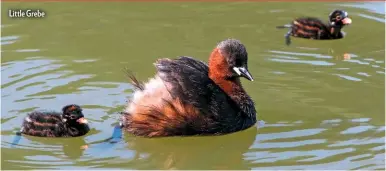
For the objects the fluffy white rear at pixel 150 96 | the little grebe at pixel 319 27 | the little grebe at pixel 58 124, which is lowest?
the little grebe at pixel 58 124

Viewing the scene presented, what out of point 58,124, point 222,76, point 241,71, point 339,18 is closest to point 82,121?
point 58,124

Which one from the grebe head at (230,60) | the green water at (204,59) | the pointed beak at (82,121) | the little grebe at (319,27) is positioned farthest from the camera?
the little grebe at (319,27)

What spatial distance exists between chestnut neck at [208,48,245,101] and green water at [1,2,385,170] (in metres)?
0.38

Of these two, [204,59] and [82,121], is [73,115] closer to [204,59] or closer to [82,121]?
[82,121]

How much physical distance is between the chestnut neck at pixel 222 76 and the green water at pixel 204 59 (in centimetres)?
38

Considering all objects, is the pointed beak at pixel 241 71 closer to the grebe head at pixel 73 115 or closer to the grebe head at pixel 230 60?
the grebe head at pixel 230 60

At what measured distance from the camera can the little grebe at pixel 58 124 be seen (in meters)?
8.10

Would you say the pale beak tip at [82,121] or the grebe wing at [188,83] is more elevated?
the grebe wing at [188,83]

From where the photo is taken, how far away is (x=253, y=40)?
1131 centimetres

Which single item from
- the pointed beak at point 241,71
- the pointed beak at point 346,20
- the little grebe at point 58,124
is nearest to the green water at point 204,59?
the little grebe at point 58,124

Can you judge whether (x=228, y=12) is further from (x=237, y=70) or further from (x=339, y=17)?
(x=237, y=70)

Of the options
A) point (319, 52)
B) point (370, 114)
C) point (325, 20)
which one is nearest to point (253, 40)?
point (319, 52)

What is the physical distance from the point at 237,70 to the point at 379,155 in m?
1.55

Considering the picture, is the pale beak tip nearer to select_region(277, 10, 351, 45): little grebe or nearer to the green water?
the green water
